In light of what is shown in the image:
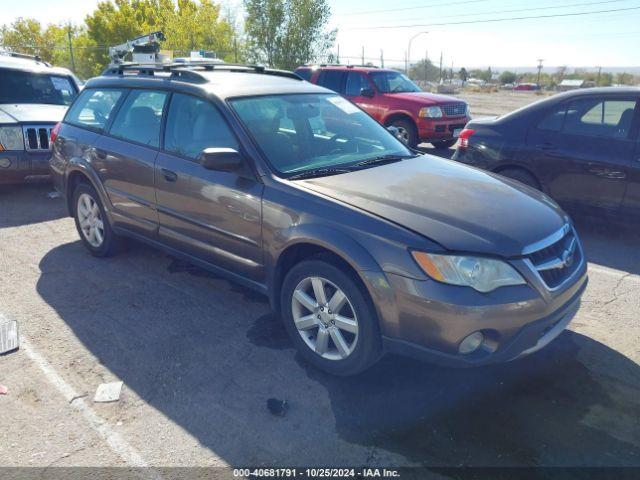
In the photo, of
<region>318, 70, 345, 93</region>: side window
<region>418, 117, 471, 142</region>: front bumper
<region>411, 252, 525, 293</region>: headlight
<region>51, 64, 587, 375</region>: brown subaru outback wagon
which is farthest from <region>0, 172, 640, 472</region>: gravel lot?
<region>318, 70, 345, 93</region>: side window

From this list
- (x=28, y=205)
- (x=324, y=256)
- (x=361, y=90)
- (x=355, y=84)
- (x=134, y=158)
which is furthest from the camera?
(x=355, y=84)

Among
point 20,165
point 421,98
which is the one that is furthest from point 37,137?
point 421,98

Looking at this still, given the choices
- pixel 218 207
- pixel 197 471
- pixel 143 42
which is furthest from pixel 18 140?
pixel 197 471

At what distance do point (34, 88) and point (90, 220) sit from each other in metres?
4.31

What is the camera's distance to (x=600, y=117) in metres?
5.63

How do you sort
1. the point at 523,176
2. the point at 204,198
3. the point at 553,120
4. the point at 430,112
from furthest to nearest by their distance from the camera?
1. the point at 430,112
2. the point at 523,176
3. the point at 553,120
4. the point at 204,198

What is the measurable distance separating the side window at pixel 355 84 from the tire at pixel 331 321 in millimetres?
8716

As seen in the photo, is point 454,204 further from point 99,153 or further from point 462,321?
point 99,153

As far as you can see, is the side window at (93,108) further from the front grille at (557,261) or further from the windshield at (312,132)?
the front grille at (557,261)

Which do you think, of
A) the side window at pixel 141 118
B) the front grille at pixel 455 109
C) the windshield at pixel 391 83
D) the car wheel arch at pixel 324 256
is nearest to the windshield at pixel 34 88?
the side window at pixel 141 118

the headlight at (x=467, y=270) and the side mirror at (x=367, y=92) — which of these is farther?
the side mirror at (x=367, y=92)

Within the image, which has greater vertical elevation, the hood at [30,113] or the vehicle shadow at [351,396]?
the hood at [30,113]

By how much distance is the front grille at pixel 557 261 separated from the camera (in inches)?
115

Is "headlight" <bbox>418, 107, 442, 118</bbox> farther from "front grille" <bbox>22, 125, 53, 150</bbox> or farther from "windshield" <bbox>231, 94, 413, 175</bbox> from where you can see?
"front grille" <bbox>22, 125, 53, 150</bbox>
